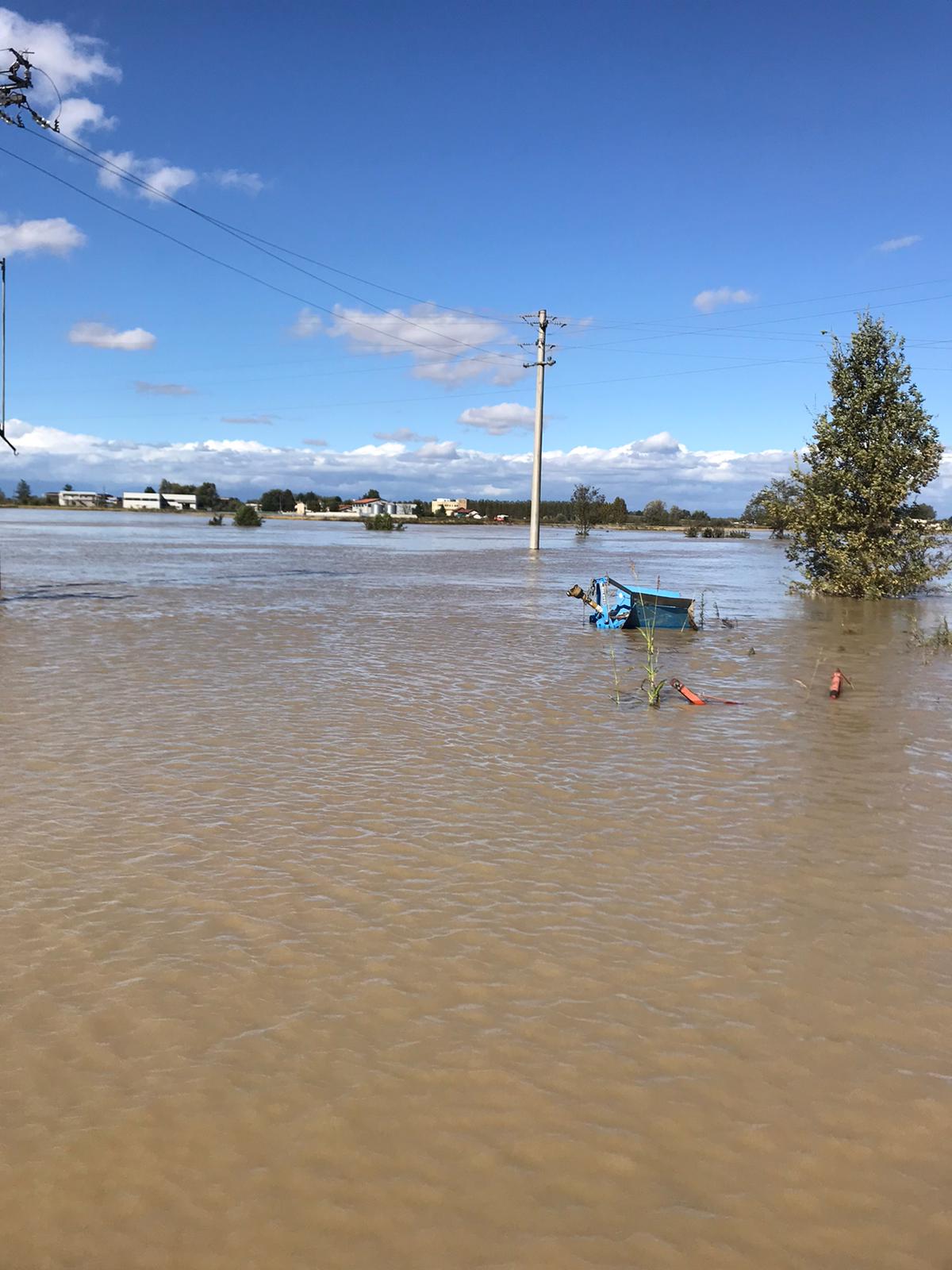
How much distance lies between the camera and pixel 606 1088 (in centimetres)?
402

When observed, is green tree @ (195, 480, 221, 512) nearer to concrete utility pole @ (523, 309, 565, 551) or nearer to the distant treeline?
the distant treeline

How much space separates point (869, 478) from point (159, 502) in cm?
17700

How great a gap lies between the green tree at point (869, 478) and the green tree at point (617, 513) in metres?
105

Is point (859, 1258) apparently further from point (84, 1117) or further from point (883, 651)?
point (883, 651)

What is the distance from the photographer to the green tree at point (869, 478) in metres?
26.5

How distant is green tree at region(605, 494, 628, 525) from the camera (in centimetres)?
13625

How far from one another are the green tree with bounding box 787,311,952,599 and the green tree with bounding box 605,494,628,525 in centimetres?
10481

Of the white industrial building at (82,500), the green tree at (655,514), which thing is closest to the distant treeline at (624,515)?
the green tree at (655,514)

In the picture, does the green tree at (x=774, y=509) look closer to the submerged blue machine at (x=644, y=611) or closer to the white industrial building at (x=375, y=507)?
the submerged blue machine at (x=644, y=611)

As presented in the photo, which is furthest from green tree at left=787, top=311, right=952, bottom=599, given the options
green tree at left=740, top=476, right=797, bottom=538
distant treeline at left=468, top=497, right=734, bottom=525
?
distant treeline at left=468, top=497, right=734, bottom=525

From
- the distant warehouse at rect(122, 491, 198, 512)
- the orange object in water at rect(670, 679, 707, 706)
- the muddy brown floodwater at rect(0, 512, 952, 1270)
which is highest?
the distant warehouse at rect(122, 491, 198, 512)

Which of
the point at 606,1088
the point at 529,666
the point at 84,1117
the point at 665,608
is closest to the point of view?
the point at 84,1117

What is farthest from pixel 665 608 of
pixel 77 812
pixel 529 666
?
pixel 77 812

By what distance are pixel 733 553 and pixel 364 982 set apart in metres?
61.3
